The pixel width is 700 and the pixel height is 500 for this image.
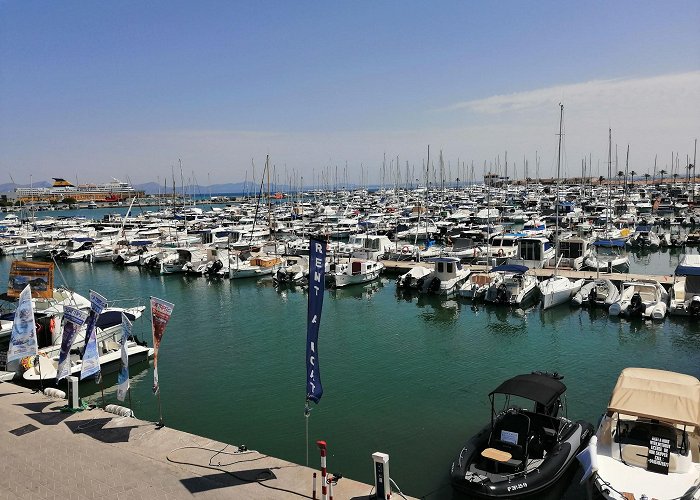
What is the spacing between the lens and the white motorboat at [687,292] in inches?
1127

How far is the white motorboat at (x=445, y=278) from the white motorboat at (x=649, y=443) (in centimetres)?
2355

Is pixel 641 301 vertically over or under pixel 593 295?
over

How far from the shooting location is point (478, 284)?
119 feet

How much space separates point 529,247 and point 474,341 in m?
16.0

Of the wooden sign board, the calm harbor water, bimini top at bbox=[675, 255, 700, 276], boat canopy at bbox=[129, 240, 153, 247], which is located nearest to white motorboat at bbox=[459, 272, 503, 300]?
the calm harbor water

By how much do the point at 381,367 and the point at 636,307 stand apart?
15.8 metres

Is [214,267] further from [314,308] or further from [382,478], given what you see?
[382,478]

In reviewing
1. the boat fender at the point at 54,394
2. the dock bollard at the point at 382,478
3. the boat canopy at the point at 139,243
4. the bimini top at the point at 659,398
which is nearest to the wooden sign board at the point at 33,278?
the boat fender at the point at 54,394

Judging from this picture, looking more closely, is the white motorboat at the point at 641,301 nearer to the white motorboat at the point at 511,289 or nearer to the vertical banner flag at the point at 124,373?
the white motorboat at the point at 511,289

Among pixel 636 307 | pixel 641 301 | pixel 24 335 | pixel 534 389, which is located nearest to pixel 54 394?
pixel 24 335

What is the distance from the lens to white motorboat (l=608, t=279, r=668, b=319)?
1147 inches

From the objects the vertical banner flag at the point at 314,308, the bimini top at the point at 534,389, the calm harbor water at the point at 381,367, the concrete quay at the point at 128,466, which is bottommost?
the calm harbor water at the point at 381,367

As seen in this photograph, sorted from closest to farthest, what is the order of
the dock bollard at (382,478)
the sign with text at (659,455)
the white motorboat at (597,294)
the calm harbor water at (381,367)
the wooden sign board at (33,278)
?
1. the dock bollard at (382,478)
2. the sign with text at (659,455)
3. the calm harbor water at (381,367)
4. the wooden sign board at (33,278)
5. the white motorboat at (597,294)

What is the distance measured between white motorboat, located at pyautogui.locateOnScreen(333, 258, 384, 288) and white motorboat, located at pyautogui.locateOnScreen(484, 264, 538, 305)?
1054cm
